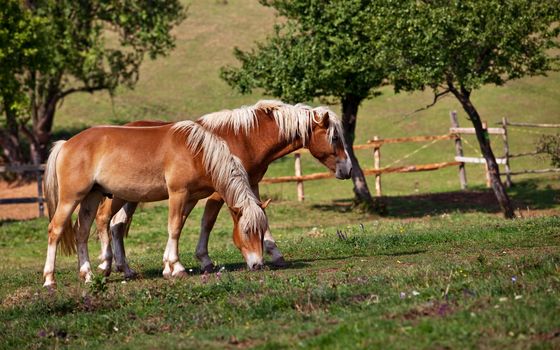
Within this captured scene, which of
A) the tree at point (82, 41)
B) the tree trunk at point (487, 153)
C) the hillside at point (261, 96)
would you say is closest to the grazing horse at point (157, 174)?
the tree trunk at point (487, 153)

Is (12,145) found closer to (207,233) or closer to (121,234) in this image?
(121,234)

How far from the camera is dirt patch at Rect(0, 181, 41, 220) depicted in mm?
30438

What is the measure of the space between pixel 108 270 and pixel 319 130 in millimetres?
3575

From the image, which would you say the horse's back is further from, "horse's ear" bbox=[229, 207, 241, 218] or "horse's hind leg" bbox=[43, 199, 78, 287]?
"horse's ear" bbox=[229, 207, 241, 218]

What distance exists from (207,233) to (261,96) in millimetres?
34017

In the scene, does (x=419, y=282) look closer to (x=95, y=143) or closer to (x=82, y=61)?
(x=95, y=143)

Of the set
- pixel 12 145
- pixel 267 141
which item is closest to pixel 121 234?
pixel 267 141

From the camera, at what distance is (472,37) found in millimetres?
20781

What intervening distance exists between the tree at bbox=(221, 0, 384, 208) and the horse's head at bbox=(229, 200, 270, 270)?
1240cm

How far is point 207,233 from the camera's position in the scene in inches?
506

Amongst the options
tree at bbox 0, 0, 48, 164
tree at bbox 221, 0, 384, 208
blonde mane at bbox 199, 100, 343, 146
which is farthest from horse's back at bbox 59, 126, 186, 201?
tree at bbox 0, 0, 48, 164

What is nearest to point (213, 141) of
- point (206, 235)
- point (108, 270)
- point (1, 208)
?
point (206, 235)

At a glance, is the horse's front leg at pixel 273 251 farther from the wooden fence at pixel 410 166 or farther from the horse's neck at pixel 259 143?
the wooden fence at pixel 410 166

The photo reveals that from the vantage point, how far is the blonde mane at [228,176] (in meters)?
11.9
